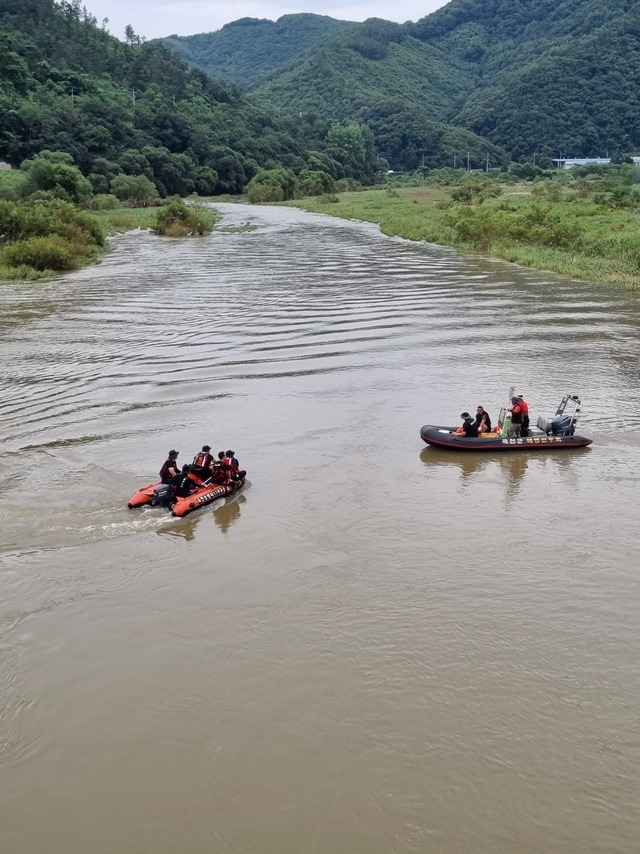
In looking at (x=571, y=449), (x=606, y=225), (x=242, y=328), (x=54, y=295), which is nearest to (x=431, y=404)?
(x=571, y=449)

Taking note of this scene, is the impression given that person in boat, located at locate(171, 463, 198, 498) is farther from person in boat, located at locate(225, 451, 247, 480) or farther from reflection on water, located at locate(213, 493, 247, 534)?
person in boat, located at locate(225, 451, 247, 480)

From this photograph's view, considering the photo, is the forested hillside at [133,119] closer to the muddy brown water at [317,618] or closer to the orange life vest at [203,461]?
the muddy brown water at [317,618]

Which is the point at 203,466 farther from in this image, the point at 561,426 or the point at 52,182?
the point at 52,182

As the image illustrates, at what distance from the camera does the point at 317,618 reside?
447 inches

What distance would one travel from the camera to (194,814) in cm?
798

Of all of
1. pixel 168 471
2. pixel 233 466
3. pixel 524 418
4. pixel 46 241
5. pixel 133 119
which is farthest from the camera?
pixel 133 119

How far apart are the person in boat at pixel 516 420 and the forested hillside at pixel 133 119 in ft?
306

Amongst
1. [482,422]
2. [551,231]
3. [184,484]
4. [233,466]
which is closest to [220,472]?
[233,466]

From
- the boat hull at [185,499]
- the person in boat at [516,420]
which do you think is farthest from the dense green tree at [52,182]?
the boat hull at [185,499]

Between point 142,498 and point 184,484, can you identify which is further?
point 184,484

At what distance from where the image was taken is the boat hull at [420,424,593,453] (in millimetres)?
17812

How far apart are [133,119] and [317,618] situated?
131584mm

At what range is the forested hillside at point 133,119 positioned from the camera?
10844cm

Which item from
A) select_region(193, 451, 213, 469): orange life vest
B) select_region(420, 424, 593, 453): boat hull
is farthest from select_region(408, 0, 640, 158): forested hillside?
select_region(193, 451, 213, 469): orange life vest
